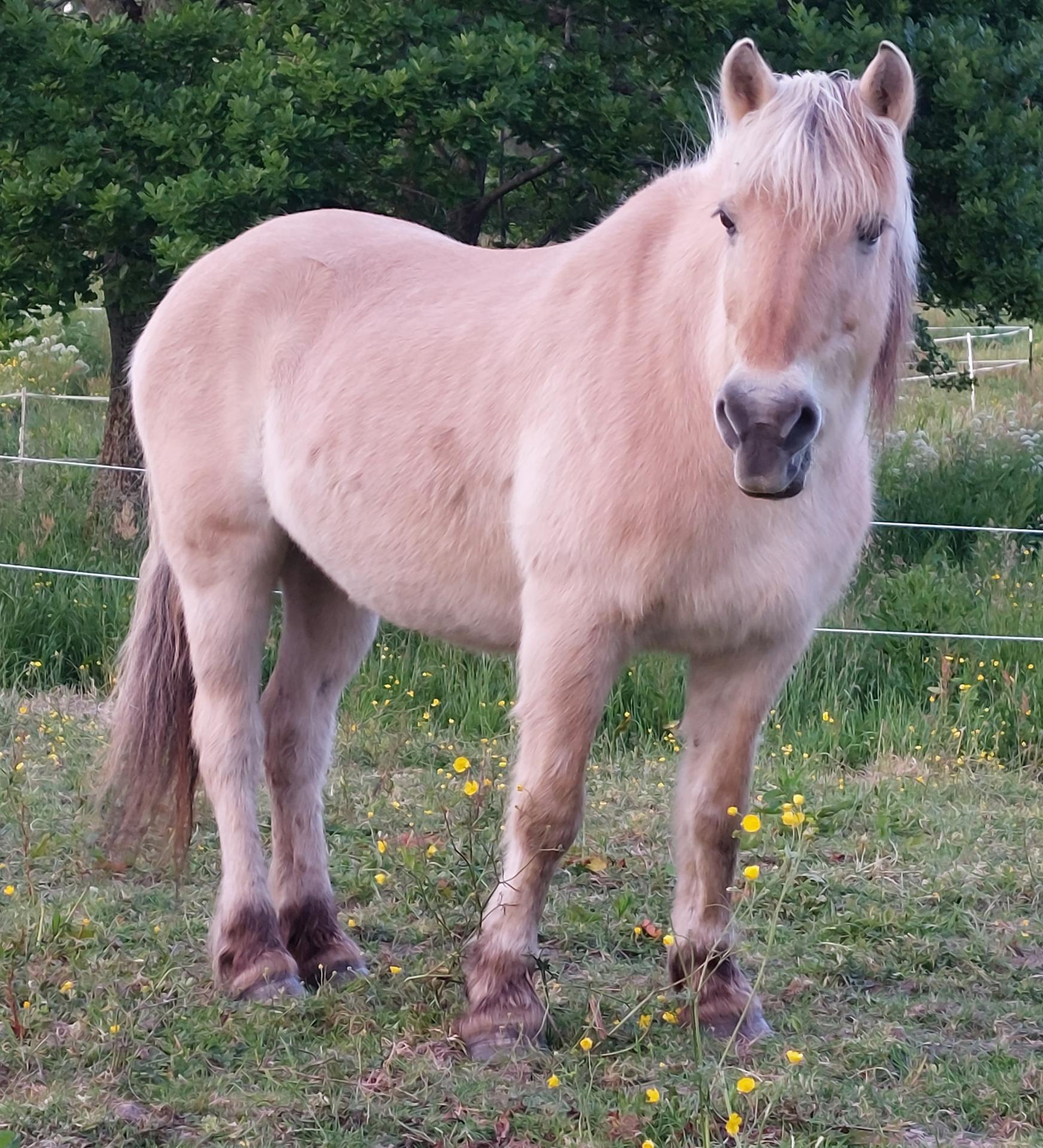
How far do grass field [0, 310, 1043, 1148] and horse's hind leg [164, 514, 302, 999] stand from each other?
0.30 meters

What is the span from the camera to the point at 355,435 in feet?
11.3

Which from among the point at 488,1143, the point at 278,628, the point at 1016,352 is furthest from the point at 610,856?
the point at 1016,352

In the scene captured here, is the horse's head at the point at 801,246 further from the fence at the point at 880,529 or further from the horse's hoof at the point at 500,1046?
the fence at the point at 880,529

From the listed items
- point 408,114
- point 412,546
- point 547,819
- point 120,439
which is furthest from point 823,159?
point 120,439

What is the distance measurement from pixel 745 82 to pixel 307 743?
7.03ft

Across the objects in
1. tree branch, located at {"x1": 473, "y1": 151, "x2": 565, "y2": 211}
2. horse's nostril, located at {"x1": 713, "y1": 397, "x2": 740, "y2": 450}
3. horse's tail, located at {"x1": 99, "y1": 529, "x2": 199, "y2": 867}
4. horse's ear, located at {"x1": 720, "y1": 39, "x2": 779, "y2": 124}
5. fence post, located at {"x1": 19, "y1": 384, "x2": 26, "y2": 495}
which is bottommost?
horse's tail, located at {"x1": 99, "y1": 529, "x2": 199, "y2": 867}

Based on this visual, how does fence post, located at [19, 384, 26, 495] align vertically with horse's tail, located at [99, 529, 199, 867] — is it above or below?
above

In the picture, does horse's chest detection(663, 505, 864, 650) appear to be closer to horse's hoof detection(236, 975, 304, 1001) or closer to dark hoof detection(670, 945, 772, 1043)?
dark hoof detection(670, 945, 772, 1043)

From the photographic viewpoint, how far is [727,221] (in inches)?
102

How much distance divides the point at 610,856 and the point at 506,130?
15.7 ft

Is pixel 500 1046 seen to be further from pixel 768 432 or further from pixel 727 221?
pixel 727 221

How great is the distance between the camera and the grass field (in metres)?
2.75

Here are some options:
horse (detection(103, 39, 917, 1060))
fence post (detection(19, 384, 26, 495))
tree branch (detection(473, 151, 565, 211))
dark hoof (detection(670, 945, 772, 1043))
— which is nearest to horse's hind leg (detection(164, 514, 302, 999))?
horse (detection(103, 39, 917, 1060))

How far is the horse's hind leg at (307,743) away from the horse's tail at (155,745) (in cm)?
25
